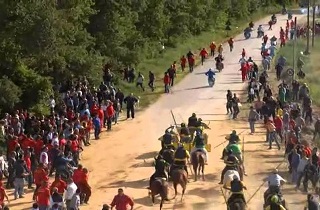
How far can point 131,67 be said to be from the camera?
4559 centimetres

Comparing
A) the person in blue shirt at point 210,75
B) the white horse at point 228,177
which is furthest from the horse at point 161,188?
the person in blue shirt at point 210,75

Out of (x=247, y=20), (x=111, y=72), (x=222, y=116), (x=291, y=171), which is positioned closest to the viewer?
(x=291, y=171)

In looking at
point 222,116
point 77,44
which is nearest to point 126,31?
point 77,44

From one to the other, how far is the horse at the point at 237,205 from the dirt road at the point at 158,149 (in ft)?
9.98

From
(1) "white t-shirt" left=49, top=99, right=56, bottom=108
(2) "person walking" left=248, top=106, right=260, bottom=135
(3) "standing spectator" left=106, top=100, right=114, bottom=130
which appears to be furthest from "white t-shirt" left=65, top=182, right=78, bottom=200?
(2) "person walking" left=248, top=106, right=260, bottom=135

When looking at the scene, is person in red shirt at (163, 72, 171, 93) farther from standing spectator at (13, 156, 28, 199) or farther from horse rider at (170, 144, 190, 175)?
standing spectator at (13, 156, 28, 199)

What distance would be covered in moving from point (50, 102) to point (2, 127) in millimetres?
6700

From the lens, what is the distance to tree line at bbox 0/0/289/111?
3328 centimetres

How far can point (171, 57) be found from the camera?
5322 cm

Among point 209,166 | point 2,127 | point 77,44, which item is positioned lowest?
point 209,166

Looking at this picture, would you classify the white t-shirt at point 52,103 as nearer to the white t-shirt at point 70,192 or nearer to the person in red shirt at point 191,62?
the white t-shirt at point 70,192

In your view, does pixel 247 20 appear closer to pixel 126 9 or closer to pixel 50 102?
pixel 126 9

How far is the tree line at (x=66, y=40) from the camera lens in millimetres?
33281

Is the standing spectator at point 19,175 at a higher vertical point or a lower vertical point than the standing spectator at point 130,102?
lower
